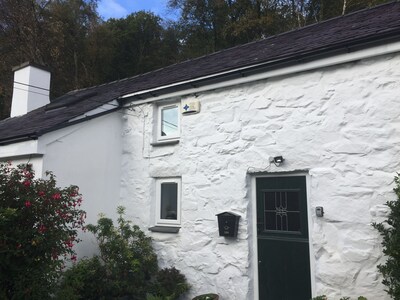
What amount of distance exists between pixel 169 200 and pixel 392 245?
452 cm

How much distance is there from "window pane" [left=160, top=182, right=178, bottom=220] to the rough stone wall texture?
24cm

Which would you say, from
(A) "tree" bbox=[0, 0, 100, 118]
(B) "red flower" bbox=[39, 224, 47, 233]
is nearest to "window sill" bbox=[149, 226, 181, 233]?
(B) "red flower" bbox=[39, 224, 47, 233]

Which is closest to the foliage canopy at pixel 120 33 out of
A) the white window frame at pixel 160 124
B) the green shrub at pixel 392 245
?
the white window frame at pixel 160 124

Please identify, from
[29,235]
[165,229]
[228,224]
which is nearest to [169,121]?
[165,229]

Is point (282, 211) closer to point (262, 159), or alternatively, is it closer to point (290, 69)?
point (262, 159)

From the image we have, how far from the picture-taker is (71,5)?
834 inches

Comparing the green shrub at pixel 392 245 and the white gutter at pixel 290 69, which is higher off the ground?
the white gutter at pixel 290 69

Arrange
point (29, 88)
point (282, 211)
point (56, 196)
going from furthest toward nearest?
point (29, 88), point (282, 211), point (56, 196)

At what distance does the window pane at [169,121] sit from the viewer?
25.7ft

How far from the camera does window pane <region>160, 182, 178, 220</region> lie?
24.8 ft

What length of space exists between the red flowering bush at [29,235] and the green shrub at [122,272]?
3.09ft

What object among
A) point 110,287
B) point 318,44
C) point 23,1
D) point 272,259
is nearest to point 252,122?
point 318,44

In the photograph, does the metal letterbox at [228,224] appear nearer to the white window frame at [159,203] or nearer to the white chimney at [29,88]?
the white window frame at [159,203]

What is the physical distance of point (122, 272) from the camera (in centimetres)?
661
